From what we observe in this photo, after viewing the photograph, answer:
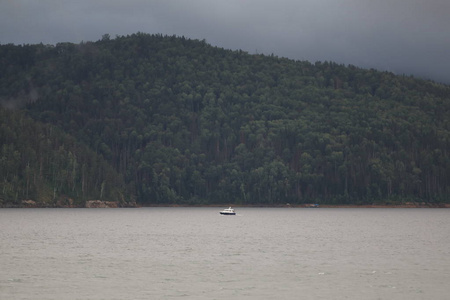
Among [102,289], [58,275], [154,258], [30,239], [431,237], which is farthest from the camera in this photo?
[431,237]

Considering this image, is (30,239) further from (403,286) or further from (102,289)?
(403,286)

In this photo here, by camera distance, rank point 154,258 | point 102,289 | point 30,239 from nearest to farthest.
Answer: point 102,289 < point 154,258 < point 30,239

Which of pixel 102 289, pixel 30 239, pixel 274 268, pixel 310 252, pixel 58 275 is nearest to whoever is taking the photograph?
pixel 102 289

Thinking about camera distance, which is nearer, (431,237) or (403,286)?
(403,286)

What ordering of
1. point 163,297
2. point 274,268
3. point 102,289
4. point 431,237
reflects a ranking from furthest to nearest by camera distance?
point 431,237 < point 274,268 < point 102,289 < point 163,297

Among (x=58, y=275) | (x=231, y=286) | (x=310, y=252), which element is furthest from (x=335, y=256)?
(x=58, y=275)

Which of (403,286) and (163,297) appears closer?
(163,297)

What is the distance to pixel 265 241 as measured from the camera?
10269 centimetres

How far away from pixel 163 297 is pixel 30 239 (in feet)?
192

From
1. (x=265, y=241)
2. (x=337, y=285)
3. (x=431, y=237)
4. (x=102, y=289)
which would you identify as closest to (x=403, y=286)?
(x=337, y=285)

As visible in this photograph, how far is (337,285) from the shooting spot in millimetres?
55469

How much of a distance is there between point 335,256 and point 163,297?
33.6 metres

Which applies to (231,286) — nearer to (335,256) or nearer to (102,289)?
(102,289)

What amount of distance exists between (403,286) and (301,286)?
26.5 feet
